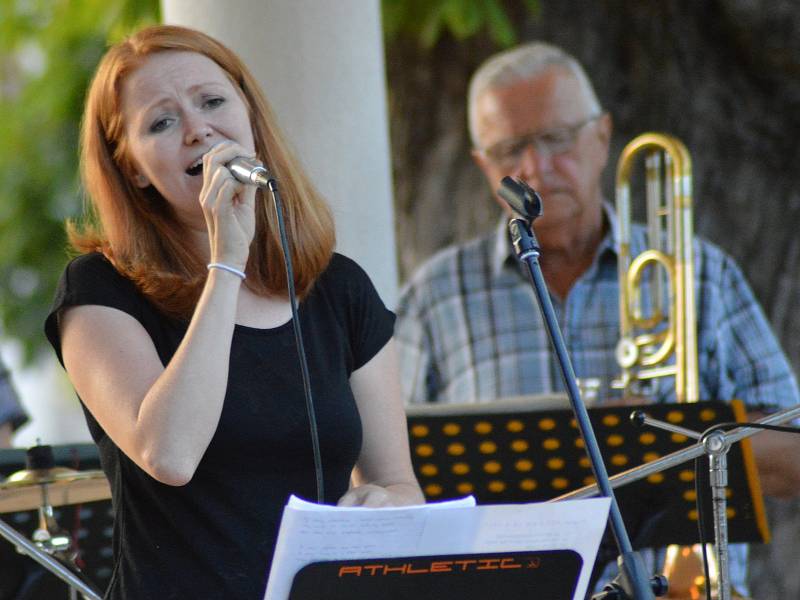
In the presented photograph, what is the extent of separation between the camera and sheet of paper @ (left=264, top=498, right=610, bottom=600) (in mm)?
2164

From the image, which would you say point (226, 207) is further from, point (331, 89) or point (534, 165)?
point (534, 165)

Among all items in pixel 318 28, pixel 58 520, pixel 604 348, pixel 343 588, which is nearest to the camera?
pixel 343 588

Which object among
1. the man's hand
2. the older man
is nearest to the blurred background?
the older man

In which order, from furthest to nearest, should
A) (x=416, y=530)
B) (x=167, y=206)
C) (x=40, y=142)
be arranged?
(x=40, y=142)
(x=167, y=206)
(x=416, y=530)

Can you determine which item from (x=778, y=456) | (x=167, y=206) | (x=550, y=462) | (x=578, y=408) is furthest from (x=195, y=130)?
(x=778, y=456)

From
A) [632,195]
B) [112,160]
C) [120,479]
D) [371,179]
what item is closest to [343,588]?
[120,479]

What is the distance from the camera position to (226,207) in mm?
2582

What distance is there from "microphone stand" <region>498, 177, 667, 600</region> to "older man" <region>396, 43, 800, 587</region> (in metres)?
2.12

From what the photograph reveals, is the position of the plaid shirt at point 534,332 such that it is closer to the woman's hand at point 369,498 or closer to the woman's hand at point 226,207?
the woman's hand at point 369,498

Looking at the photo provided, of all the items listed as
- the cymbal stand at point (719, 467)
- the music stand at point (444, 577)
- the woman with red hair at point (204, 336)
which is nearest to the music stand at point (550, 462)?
the woman with red hair at point (204, 336)

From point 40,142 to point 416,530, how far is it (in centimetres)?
393

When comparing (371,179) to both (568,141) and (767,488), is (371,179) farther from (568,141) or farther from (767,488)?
(767,488)

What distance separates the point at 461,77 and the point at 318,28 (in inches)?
66.8

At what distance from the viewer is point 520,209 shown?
2494mm
